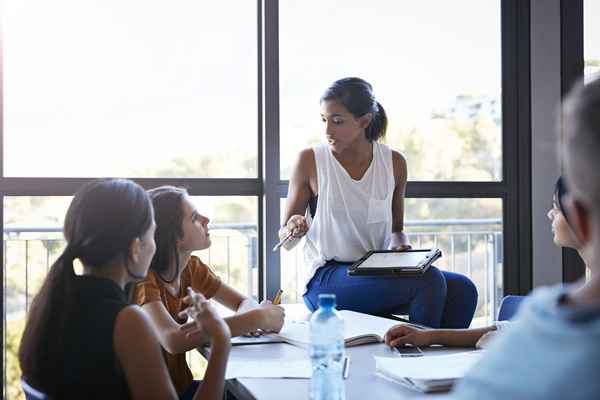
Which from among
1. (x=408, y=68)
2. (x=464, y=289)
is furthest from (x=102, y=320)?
(x=408, y=68)

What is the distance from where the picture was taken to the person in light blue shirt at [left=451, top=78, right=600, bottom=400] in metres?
0.63

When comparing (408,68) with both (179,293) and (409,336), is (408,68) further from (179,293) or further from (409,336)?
(409,336)

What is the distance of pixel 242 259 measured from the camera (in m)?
3.51

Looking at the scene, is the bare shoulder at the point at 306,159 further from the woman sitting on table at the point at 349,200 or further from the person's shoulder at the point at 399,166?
the person's shoulder at the point at 399,166

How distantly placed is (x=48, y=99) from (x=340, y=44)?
4.21 feet

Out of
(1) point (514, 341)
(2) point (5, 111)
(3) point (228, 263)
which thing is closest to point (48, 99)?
(2) point (5, 111)

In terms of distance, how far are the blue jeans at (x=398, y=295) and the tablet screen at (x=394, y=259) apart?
7 centimetres

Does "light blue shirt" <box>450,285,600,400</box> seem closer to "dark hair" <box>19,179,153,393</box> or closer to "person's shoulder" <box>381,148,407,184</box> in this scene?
"dark hair" <box>19,179,153,393</box>

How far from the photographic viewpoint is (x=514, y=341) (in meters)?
0.69

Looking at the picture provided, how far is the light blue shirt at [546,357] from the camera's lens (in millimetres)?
622

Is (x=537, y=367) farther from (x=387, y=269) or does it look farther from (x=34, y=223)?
(x=34, y=223)

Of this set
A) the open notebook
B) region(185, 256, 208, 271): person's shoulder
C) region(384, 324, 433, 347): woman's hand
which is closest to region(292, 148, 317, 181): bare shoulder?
region(185, 256, 208, 271): person's shoulder

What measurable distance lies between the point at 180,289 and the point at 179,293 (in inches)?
1.3

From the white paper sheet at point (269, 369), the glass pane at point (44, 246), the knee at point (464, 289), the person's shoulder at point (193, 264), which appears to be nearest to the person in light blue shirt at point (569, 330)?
the white paper sheet at point (269, 369)
